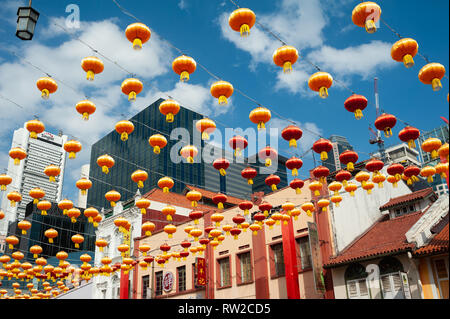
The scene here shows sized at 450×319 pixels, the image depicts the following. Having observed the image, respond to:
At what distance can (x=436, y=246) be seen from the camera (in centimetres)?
1588

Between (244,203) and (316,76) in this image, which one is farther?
(244,203)

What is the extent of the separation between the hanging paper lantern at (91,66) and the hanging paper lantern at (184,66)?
173 cm

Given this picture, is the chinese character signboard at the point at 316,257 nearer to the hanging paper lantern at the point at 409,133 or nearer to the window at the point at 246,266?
the window at the point at 246,266

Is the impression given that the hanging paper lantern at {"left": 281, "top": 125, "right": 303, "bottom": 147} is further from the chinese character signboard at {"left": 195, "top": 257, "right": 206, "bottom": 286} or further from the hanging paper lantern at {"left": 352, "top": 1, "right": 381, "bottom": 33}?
the chinese character signboard at {"left": 195, "top": 257, "right": 206, "bottom": 286}

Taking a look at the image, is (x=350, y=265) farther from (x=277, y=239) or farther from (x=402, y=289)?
(x=277, y=239)

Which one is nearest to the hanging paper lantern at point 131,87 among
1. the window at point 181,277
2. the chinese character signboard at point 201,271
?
the chinese character signboard at point 201,271

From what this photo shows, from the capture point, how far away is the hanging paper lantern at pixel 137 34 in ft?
27.9

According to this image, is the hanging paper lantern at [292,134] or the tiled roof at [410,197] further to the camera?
the tiled roof at [410,197]

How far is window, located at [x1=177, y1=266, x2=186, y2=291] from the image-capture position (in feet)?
89.0

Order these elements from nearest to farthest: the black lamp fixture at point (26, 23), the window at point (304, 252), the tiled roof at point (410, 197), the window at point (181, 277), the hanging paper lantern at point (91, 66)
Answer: the black lamp fixture at point (26, 23) → the hanging paper lantern at point (91, 66) → the tiled roof at point (410, 197) → the window at point (304, 252) → the window at point (181, 277)

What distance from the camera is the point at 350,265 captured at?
60.7 ft

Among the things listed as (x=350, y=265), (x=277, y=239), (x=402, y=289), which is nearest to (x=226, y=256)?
(x=277, y=239)

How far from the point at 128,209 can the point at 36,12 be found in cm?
2963

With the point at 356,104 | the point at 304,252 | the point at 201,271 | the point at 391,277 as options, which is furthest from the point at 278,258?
the point at 356,104
